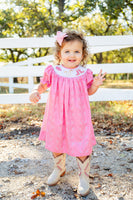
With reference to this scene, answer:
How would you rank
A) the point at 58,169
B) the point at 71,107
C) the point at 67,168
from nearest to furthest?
the point at 71,107 < the point at 58,169 < the point at 67,168

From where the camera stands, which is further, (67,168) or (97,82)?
(67,168)

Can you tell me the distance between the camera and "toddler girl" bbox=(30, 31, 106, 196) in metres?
1.89

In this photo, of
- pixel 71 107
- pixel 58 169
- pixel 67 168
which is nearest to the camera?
pixel 71 107

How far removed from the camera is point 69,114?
1909 mm

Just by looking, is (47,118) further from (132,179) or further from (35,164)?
(132,179)

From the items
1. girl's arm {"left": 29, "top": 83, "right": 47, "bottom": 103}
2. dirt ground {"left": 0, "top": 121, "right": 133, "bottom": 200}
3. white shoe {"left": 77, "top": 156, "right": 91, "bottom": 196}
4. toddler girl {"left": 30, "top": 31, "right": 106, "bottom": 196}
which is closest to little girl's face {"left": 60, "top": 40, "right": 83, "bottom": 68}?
toddler girl {"left": 30, "top": 31, "right": 106, "bottom": 196}

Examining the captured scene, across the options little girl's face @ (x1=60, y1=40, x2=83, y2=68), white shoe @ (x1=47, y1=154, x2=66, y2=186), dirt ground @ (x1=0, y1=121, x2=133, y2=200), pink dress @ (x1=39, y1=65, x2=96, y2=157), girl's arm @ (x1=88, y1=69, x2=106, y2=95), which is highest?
little girl's face @ (x1=60, y1=40, x2=83, y2=68)

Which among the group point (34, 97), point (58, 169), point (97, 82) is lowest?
point (58, 169)

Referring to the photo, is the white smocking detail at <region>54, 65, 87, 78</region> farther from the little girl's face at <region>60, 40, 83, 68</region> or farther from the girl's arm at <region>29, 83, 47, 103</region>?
the girl's arm at <region>29, 83, 47, 103</region>

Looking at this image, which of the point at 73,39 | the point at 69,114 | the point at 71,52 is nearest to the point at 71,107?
the point at 69,114

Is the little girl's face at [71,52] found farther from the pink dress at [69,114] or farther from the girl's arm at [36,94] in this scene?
the girl's arm at [36,94]

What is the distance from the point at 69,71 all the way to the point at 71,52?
0.18m

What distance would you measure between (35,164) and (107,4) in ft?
24.5

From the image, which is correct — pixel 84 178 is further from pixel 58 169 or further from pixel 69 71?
pixel 69 71
